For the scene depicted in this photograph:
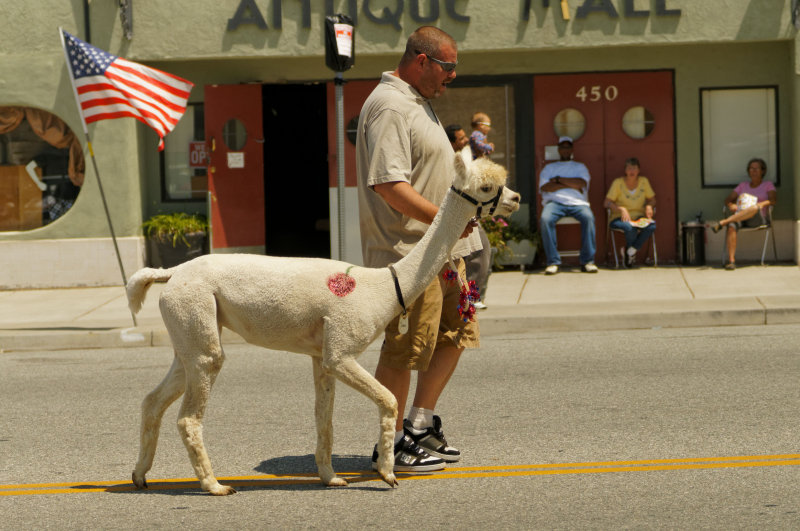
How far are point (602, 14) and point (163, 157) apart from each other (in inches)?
258

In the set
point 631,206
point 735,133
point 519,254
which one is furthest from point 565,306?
point 735,133

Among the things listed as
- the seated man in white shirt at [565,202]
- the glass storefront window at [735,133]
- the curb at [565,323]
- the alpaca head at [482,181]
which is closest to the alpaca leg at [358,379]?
the alpaca head at [482,181]

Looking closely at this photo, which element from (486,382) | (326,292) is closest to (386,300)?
(326,292)

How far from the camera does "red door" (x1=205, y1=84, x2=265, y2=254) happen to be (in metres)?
17.0

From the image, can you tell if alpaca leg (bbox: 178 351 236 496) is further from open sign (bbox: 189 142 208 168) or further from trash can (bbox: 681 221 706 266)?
open sign (bbox: 189 142 208 168)

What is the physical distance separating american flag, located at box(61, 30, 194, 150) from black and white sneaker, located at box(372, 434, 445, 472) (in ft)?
25.4

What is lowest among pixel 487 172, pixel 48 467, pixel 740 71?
pixel 48 467

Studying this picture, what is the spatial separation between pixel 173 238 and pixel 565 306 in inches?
243

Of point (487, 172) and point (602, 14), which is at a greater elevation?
point (602, 14)

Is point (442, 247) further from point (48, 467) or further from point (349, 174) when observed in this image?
point (349, 174)

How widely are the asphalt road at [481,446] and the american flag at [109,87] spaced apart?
3.59m

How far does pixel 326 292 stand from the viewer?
570 cm

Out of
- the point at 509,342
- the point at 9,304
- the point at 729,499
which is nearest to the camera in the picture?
the point at 729,499

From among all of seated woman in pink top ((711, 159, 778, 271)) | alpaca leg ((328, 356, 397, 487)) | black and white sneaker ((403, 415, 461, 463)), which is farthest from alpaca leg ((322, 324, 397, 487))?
seated woman in pink top ((711, 159, 778, 271))
